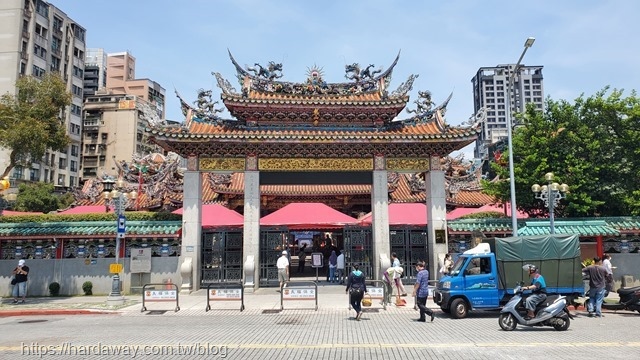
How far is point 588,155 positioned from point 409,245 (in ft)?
31.9

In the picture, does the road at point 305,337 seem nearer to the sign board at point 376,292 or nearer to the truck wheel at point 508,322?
the truck wheel at point 508,322

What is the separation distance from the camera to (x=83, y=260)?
20109 mm

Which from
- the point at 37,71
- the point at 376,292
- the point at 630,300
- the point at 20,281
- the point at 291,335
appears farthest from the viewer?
the point at 37,71

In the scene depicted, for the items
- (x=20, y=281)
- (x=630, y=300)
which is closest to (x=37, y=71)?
(x=20, y=281)

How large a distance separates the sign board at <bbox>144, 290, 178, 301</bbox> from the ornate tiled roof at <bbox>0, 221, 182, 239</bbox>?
4.72 m

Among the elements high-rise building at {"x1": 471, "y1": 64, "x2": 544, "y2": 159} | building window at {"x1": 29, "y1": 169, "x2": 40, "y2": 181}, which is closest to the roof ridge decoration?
building window at {"x1": 29, "y1": 169, "x2": 40, "y2": 181}

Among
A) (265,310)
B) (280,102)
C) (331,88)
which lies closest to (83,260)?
(265,310)

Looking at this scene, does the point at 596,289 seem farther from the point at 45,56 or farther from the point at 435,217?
the point at 45,56

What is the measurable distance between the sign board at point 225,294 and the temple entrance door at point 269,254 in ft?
18.6

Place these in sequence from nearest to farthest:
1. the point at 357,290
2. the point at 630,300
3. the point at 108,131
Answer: the point at 357,290
the point at 630,300
the point at 108,131

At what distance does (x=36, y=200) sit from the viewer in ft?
152

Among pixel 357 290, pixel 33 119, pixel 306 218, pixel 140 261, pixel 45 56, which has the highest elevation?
pixel 45 56

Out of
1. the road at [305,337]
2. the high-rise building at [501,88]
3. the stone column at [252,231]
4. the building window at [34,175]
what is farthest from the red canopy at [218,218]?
the high-rise building at [501,88]

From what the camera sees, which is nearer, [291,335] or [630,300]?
[291,335]
